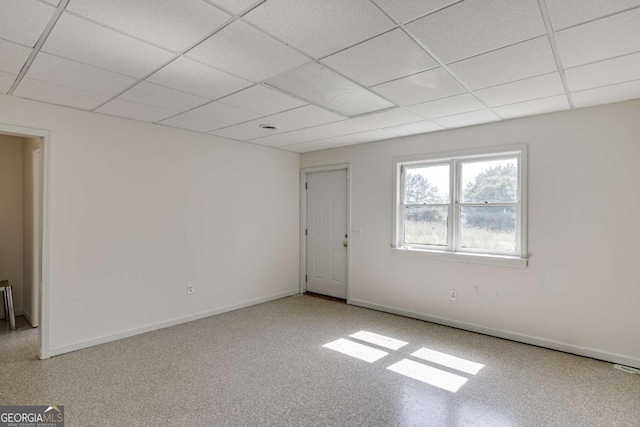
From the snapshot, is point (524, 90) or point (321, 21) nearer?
point (321, 21)

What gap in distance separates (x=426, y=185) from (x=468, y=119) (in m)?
1.08

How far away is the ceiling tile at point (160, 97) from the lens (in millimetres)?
2844

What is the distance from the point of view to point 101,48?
6.98 ft

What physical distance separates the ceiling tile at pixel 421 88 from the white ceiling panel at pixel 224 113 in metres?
1.43

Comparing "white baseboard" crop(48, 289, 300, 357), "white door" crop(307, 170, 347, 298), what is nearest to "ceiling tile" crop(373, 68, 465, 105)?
"white door" crop(307, 170, 347, 298)

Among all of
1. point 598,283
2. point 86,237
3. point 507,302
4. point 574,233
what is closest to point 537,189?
point 574,233

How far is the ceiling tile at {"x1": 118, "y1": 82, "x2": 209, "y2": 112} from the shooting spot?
9.33 feet

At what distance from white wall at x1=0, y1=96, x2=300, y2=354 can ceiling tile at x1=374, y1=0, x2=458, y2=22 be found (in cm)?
325

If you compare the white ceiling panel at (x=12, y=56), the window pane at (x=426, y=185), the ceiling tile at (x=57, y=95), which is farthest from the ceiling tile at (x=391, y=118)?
the white ceiling panel at (x=12, y=56)

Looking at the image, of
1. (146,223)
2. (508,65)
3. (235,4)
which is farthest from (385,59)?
(146,223)

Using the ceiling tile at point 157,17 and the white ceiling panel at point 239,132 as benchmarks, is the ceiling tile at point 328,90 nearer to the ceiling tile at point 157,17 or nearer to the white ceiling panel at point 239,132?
the ceiling tile at point 157,17

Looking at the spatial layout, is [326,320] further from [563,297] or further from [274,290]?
[563,297]

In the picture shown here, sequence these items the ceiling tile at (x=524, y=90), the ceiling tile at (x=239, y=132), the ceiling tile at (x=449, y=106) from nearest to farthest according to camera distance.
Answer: the ceiling tile at (x=524, y=90) < the ceiling tile at (x=449, y=106) < the ceiling tile at (x=239, y=132)

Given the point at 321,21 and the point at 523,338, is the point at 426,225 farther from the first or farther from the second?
the point at 321,21
